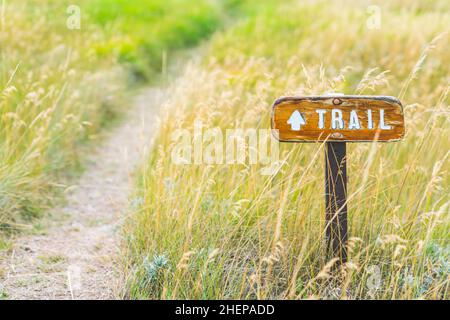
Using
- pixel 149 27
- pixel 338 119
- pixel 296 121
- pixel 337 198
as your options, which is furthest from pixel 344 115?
pixel 149 27

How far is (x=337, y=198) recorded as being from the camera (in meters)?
2.83

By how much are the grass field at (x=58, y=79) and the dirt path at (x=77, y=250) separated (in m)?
0.19

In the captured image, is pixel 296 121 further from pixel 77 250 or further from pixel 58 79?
pixel 58 79

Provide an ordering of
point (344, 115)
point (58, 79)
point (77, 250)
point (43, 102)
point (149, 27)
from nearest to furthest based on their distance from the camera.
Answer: point (344, 115)
point (77, 250)
point (43, 102)
point (58, 79)
point (149, 27)

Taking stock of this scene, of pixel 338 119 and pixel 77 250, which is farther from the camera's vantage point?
pixel 77 250

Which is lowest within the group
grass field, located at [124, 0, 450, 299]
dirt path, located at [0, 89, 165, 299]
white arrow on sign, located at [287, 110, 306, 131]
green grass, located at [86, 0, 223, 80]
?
dirt path, located at [0, 89, 165, 299]

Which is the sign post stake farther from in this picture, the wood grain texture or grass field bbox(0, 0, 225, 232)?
grass field bbox(0, 0, 225, 232)

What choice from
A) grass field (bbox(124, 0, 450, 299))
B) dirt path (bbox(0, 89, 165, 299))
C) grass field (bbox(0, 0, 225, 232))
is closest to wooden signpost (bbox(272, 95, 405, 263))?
grass field (bbox(124, 0, 450, 299))

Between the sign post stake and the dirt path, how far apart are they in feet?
3.77

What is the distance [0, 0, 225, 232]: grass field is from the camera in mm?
4160

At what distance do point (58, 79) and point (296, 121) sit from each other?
11.7 ft

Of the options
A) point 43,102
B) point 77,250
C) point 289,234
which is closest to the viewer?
point 289,234

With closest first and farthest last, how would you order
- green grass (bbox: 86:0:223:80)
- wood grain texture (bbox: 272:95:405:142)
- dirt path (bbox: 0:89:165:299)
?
wood grain texture (bbox: 272:95:405:142) < dirt path (bbox: 0:89:165:299) < green grass (bbox: 86:0:223:80)
